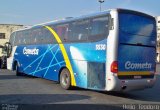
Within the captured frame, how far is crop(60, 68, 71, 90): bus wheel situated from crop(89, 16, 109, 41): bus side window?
2.39 m

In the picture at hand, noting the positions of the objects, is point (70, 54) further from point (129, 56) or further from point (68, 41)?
point (129, 56)

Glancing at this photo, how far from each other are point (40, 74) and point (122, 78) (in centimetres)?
674

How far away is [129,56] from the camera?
12117mm

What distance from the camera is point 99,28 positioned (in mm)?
12562

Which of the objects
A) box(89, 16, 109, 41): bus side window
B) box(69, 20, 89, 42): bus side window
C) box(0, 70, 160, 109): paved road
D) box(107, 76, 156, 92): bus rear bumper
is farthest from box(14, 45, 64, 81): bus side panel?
box(107, 76, 156, 92): bus rear bumper

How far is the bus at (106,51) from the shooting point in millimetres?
11820

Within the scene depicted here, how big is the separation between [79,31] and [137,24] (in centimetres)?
273

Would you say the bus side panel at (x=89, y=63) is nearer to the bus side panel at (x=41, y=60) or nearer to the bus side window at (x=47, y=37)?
the bus side panel at (x=41, y=60)

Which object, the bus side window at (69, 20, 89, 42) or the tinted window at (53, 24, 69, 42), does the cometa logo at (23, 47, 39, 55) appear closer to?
the tinted window at (53, 24, 69, 42)

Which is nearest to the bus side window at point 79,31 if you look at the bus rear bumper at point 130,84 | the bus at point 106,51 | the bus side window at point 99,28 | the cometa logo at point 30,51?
the bus at point 106,51

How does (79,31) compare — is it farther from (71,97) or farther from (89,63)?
(71,97)

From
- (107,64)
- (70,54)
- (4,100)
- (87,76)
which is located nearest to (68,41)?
(70,54)

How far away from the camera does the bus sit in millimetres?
11820

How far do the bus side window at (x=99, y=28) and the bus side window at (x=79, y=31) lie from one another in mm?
443
